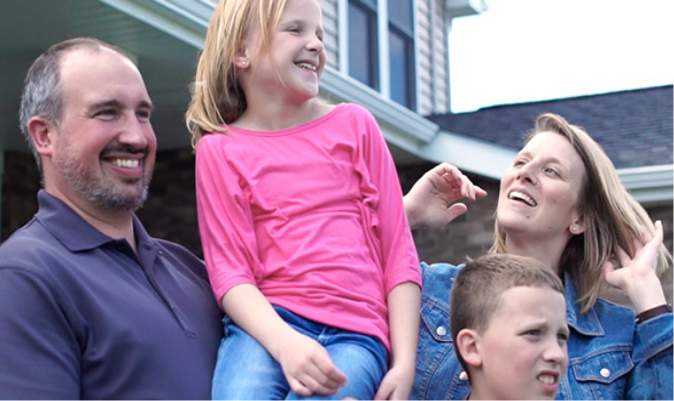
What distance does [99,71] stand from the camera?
8.45ft

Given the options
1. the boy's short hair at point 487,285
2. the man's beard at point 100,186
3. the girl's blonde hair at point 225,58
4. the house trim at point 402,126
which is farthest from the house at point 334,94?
the boy's short hair at point 487,285

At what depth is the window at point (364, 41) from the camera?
10.9 m

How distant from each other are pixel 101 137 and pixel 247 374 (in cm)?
57

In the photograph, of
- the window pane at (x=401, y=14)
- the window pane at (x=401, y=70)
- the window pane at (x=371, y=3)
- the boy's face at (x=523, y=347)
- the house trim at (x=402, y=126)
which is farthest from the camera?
the window pane at (x=401, y=70)

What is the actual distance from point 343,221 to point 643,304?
788 mm

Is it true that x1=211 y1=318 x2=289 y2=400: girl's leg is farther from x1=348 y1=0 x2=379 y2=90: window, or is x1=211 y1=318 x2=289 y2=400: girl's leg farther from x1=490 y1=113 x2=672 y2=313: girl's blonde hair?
x1=348 y1=0 x2=379 y2=90: window

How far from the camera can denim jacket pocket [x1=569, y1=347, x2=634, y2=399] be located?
9.30ft

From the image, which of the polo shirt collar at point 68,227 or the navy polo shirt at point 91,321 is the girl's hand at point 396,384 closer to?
the navy polo shirt at point 91,321

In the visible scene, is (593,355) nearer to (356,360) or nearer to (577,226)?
(577,226)

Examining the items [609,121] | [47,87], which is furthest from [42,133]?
[609,121]

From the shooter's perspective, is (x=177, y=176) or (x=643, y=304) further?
(x=177, y=176)

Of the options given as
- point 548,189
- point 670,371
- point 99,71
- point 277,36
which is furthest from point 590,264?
point 99,71

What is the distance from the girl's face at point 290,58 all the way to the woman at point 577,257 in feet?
1.73

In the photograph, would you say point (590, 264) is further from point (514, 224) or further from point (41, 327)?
point (41, 327)
